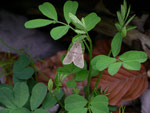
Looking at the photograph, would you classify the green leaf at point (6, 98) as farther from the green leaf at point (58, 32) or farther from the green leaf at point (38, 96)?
the green leaf at point (58, 32)

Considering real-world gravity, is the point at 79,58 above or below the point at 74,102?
above

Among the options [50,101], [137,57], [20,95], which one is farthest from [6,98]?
[137,57]

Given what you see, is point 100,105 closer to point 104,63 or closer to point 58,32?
point 104,63

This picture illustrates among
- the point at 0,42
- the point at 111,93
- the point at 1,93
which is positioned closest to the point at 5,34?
the point at 0,42

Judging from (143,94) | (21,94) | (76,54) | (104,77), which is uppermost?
(76,54)

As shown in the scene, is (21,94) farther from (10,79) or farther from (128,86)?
(128,86)

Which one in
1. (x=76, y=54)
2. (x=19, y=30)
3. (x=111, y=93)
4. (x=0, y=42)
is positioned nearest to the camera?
(x=76, y=54)
